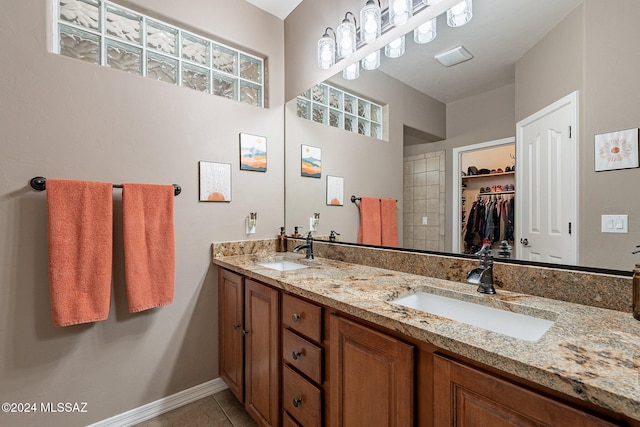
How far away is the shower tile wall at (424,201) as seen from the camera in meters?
1.39

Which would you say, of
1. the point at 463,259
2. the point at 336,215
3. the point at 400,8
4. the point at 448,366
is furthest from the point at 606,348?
the point at 400,8

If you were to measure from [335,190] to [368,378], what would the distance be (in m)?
1.29

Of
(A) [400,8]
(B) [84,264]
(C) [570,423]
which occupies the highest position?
(A) [400,8]

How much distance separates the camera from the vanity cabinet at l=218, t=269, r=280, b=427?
139 centimetres

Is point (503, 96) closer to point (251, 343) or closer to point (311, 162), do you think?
point (311, 162)

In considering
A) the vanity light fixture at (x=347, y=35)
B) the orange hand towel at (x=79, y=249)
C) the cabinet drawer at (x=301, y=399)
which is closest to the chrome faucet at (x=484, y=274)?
the cabinet drawer at (x=301, y=399)

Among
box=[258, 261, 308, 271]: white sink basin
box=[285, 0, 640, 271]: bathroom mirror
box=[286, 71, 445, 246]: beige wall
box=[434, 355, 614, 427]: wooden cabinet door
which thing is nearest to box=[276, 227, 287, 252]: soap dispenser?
box=[286, 71, 445, 246]: beige wall


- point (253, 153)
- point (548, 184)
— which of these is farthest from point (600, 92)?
point (253, 153)

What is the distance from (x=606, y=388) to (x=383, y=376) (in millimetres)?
530

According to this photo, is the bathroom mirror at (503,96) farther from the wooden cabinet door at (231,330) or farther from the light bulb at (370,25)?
the wooden cabinet door at (231,330)

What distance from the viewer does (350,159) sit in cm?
192

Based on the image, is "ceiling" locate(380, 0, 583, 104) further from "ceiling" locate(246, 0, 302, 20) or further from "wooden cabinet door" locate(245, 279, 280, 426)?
"wooden cabinet door" locate(245, 279, 280, 426)

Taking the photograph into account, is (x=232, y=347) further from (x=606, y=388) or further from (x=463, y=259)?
(x=606, y=388)

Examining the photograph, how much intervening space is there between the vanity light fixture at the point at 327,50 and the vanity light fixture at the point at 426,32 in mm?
627
